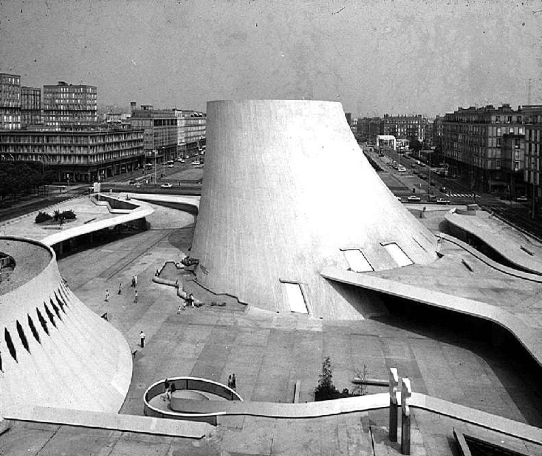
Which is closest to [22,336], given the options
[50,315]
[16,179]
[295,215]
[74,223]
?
[50,315]

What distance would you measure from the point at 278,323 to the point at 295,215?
6628 millimetres

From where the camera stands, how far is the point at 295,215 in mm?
31906

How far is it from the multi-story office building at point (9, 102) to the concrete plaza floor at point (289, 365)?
246 feet

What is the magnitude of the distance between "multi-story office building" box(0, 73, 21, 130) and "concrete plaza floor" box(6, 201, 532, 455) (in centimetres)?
7510

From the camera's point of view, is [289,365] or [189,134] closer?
[289,365]

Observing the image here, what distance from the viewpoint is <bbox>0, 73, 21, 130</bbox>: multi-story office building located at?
97750 millimetres

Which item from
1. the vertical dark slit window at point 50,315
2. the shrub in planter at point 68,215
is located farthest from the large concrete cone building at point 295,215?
the shrub in planter at point 68,215

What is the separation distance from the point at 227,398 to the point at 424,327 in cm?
1225

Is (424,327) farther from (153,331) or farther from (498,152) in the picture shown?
(498,152)

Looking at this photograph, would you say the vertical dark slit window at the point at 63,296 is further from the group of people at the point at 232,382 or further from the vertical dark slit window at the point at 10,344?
the group of people at the point at 232,382

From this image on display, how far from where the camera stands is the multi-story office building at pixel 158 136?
371ft

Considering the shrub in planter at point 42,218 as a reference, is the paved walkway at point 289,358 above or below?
below

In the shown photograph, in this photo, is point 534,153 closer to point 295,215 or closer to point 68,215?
point 295,215

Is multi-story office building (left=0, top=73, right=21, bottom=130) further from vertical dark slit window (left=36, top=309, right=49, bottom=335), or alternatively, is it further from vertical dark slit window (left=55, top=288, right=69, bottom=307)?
vertical dark slit window (left=36, top=309, right=49, bottom=335)
